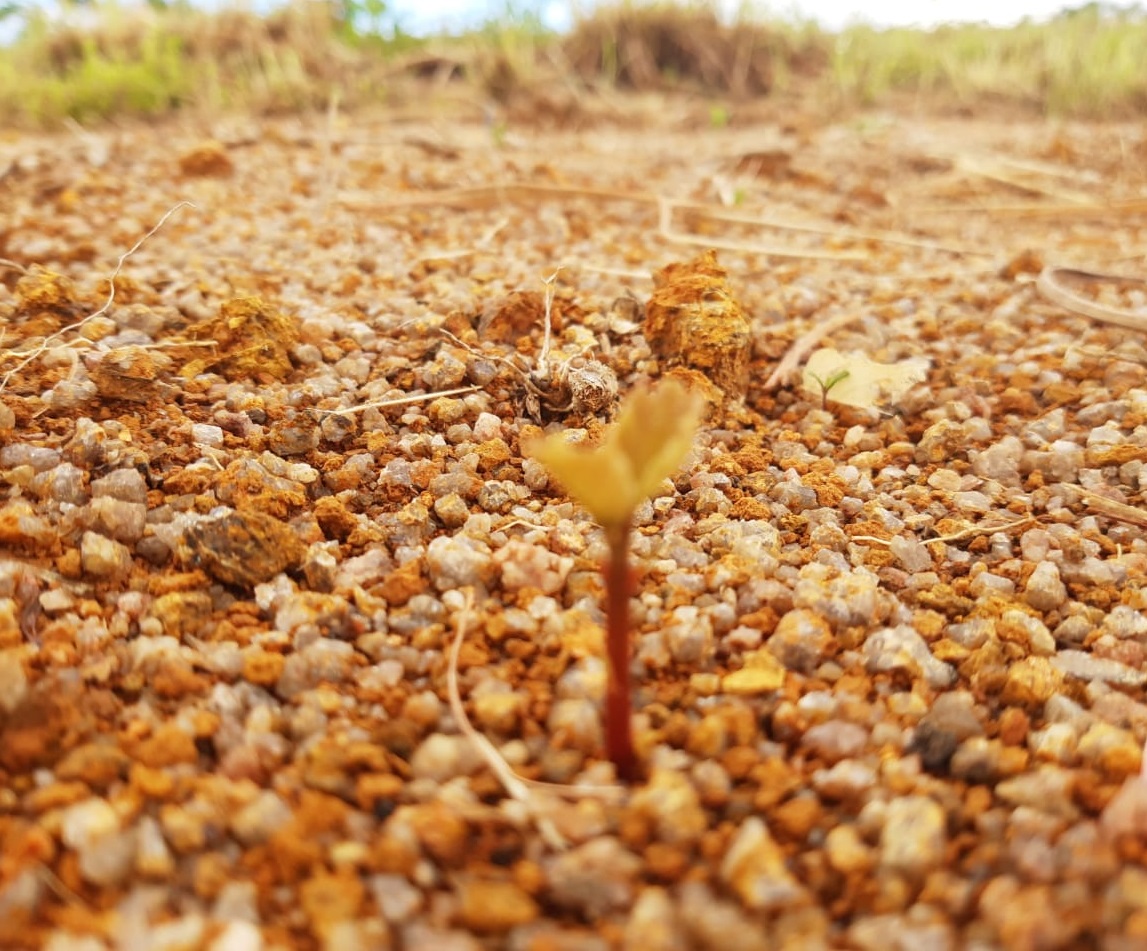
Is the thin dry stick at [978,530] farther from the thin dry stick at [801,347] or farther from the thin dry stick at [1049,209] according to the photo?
the thin dry stick at [1049,209]

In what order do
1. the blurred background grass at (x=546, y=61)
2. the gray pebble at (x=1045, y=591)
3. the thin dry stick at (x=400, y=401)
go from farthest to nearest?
the blurred background grass at (x=546, y=61)
the thin dry stick at (x=400, y=401)
the gray pebble at (x=1045, y=591)

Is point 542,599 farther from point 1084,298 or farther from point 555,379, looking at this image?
point 1084,298

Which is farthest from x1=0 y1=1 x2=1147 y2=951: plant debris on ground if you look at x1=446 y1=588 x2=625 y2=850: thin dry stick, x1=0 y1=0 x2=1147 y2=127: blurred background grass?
x1=0 y1=0 x2=1147 y2=127: blurred background grass

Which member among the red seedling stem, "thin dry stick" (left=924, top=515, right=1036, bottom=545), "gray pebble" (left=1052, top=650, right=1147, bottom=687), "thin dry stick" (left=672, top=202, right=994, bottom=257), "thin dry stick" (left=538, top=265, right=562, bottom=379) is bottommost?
"gray pebble" (left=1052, top=650, right=1147, bottom=687)

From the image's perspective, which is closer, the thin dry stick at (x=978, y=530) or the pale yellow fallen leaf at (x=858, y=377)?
the thin dry stick at (x=978, y=530)

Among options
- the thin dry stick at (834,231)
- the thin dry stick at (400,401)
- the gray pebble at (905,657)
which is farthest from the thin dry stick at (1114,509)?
the thin dry stick at (834,231)

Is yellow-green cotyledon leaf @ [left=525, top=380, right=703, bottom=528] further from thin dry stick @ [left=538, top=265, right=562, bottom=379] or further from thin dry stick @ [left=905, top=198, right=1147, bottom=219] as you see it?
thin dry stick @ [left=905, top=198, right=1147, bottom=219]

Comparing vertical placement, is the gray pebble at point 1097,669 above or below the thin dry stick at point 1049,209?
below
